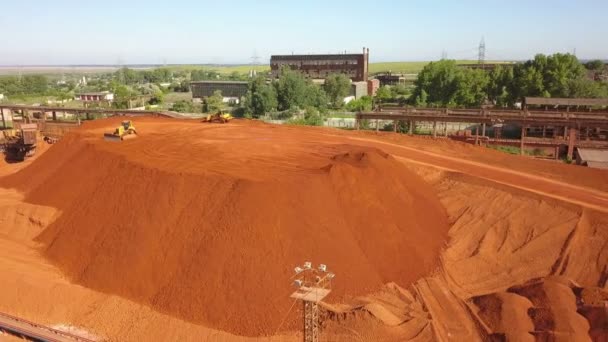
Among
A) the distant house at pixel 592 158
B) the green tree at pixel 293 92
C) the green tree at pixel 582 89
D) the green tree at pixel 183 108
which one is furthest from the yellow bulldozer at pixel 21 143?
the green tree at pixel 582 89

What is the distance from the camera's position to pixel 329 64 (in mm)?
99812

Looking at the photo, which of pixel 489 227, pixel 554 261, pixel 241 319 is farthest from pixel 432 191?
pixel 241 319

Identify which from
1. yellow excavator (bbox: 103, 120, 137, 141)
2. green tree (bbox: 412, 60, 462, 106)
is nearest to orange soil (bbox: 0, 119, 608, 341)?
yellow excavator (bbox: 103, 120, 137, 141)

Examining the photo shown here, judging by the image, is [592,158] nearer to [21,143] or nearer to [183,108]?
[21,143]

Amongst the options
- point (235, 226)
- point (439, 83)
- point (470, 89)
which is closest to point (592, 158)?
point (235, 226)

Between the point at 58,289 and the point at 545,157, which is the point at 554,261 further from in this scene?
the point at 58,289

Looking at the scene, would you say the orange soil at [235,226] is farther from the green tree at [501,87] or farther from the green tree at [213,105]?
the green tree at [213,105]

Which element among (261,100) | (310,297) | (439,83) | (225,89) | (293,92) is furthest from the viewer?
(225,89)

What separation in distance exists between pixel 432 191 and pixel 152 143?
1775 centimetres

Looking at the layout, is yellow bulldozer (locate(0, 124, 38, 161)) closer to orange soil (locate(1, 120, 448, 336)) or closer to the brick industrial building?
orange soil (locate(1, 120, 448, 336))

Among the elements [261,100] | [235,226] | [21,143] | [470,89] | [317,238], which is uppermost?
[470,89]

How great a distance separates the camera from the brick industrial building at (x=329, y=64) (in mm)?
97500

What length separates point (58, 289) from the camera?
20.7 metres

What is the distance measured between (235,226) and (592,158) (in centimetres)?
2708
